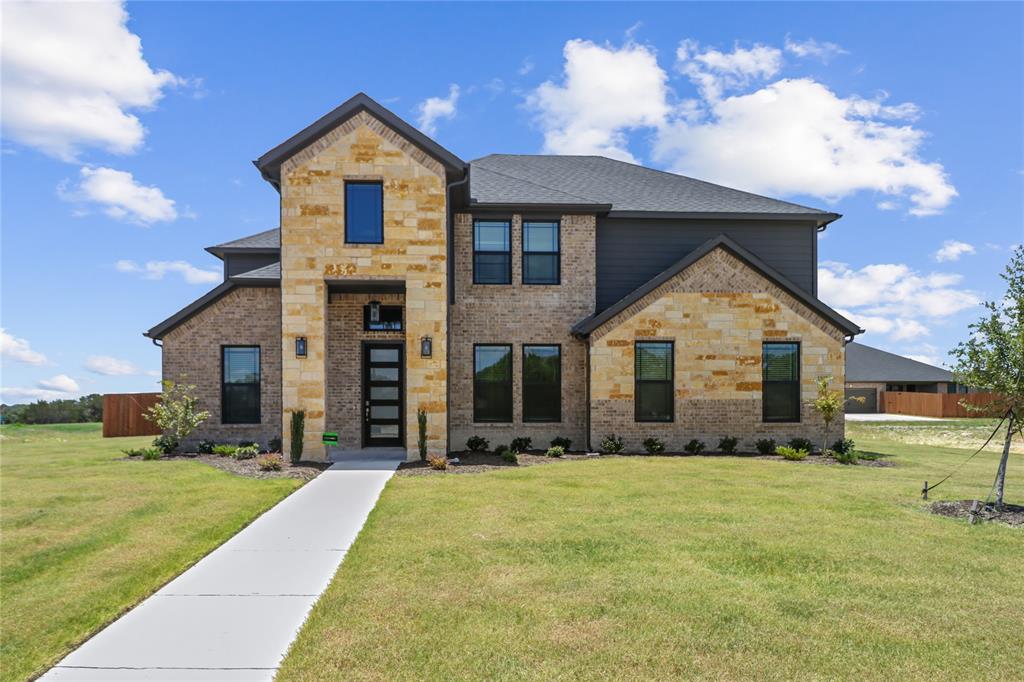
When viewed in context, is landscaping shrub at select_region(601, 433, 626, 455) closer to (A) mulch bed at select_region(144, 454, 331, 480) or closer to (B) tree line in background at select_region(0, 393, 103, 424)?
(A) mulch bed at select_region(144, 454, 331, 480)

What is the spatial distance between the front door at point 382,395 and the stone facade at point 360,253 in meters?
2.08

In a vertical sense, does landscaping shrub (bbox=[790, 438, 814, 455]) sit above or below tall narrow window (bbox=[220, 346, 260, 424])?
below

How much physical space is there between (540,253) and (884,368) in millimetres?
43528

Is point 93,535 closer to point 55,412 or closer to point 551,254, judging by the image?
point 551,254

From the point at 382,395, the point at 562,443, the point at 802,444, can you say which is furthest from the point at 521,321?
the point at 802,444

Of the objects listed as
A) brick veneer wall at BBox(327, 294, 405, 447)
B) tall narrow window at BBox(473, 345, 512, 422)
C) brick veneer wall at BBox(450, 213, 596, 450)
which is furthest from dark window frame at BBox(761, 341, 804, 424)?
brick veneer wall at BBox(327, 294, 405, 447)

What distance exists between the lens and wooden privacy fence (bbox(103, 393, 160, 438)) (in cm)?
2436

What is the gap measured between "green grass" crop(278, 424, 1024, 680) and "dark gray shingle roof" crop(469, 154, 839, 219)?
9.92 m

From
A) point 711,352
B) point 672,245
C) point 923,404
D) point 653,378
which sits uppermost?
point 672,245

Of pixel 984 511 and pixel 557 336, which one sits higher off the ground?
pixel 557 336

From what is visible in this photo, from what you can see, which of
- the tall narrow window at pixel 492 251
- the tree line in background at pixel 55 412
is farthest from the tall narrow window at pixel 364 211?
the tree line in background at pixel 55 412

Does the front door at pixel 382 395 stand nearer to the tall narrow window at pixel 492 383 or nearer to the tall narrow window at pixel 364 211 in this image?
the tall narrow window at pixel 492 383

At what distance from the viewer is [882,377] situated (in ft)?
162

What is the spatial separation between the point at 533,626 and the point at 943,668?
3056 mm
